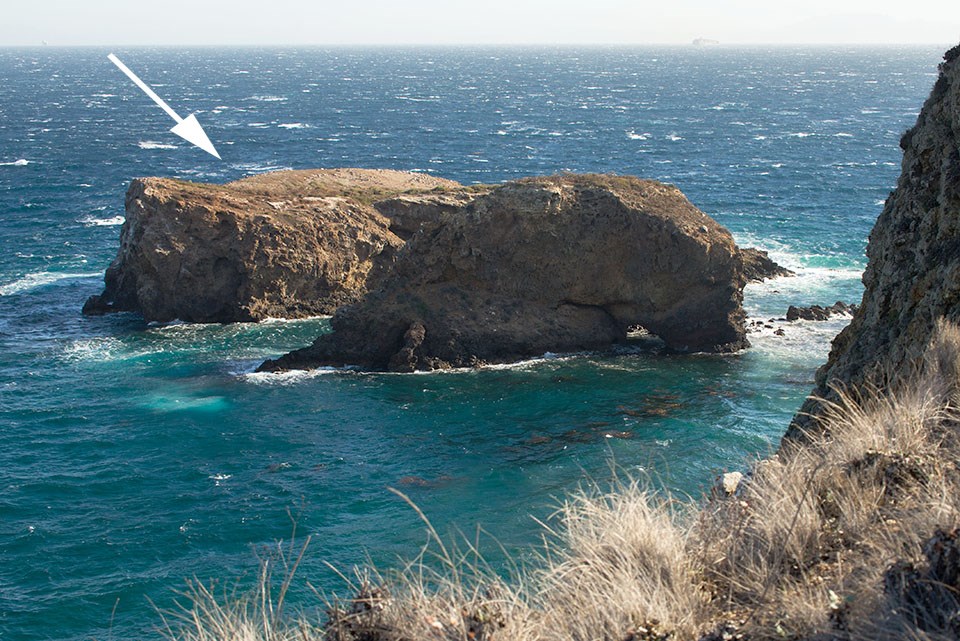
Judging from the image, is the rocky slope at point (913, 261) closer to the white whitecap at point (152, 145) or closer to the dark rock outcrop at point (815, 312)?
the dark rock outcrop at point (815, 312)

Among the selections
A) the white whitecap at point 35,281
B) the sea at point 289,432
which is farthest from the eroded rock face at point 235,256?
the white whitecap at point 35,281

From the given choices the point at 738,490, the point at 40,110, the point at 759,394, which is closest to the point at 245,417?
the point at 759,394

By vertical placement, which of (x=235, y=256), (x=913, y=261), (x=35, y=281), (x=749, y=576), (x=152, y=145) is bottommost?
(x=35, y=281)

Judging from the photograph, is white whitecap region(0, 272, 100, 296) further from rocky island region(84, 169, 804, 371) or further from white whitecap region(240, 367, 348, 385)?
white whitecap region(240, 367, 348, 385)

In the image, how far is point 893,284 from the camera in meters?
18.3

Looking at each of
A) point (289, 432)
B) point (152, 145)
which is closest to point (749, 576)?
point (289, 432)

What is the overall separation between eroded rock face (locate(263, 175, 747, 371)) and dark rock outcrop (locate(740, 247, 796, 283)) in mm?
12511

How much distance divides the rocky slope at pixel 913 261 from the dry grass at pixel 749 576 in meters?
5.75

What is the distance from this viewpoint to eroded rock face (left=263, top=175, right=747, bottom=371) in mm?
44562

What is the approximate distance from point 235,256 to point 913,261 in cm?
3833

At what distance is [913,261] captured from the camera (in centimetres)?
1822

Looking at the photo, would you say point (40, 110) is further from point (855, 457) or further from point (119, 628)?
point (855, 457)

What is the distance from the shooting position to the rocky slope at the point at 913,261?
15.9m

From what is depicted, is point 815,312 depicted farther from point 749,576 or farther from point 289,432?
point 749,576
